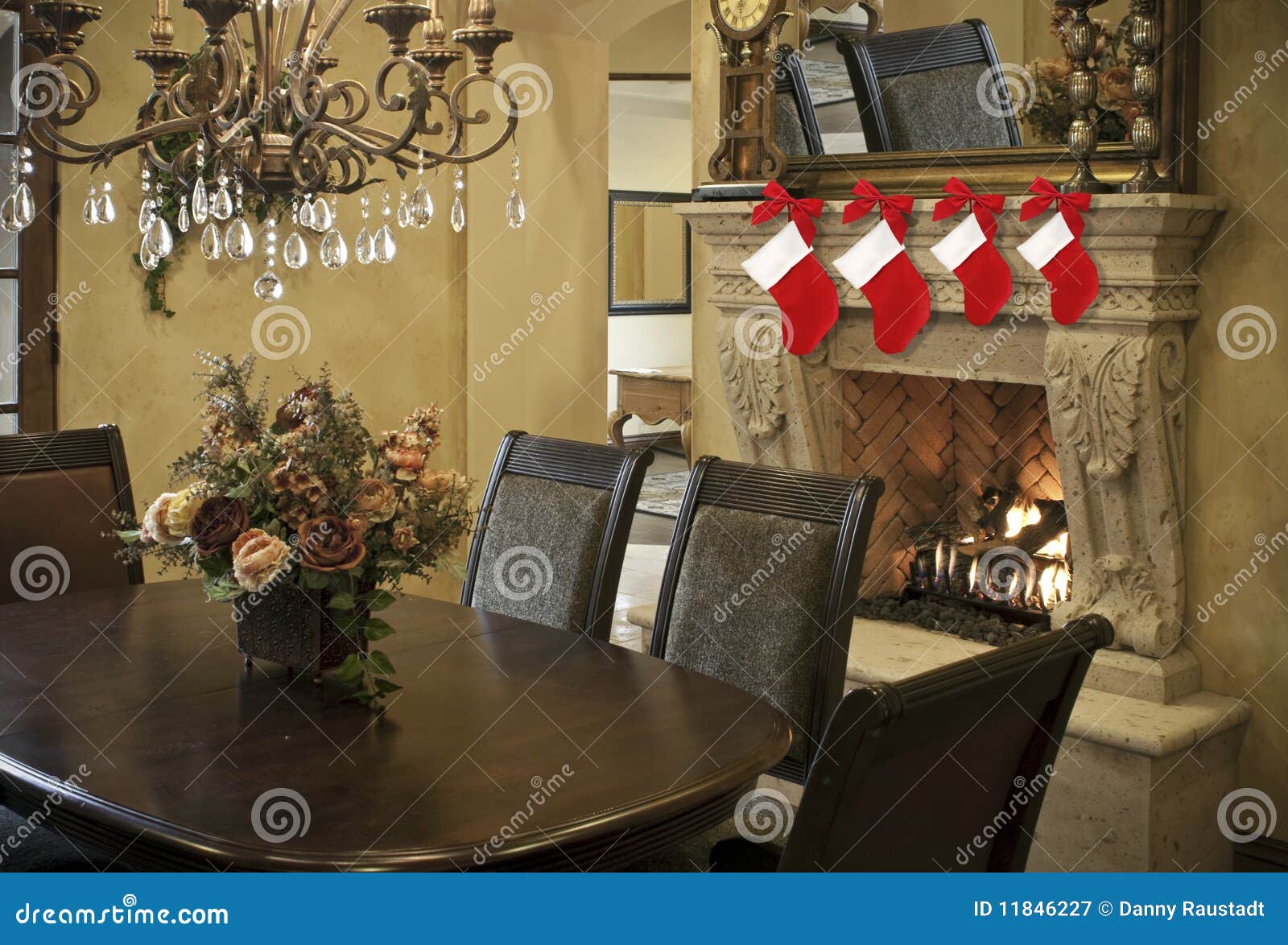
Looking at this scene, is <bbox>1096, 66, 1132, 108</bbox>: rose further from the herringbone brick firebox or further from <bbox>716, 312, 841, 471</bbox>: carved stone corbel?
<bbox>716, 312, 841, 471</bbox>: carved stone corbel

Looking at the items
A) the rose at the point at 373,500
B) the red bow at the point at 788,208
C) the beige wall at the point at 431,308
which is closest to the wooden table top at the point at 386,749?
the rose at the point at 373,500

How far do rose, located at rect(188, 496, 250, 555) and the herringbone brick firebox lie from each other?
2.05m

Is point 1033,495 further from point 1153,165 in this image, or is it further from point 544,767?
point 544,767

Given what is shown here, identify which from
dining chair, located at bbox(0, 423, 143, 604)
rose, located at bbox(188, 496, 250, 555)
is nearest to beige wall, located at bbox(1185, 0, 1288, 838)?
rose, located at bbox(188, 496, 250, 555)

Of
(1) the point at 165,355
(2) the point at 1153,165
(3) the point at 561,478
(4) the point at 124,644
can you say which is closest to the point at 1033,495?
(2) the point at 1153,165

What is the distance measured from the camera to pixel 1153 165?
2957 millimetres

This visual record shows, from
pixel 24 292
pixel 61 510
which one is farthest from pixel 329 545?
pixel 24 292

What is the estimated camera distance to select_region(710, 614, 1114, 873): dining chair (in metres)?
1.28

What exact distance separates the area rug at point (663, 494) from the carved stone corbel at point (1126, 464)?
4008 mm

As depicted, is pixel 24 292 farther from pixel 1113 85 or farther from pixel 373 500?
pixel 1113 85

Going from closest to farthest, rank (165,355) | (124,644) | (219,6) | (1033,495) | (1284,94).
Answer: (219,6) → (124,644) → (1284,94) → (1033,495) → (165,355)

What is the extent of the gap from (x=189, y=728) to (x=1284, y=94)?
2.47 metres

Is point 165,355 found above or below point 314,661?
above

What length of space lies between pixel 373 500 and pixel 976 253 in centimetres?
168
